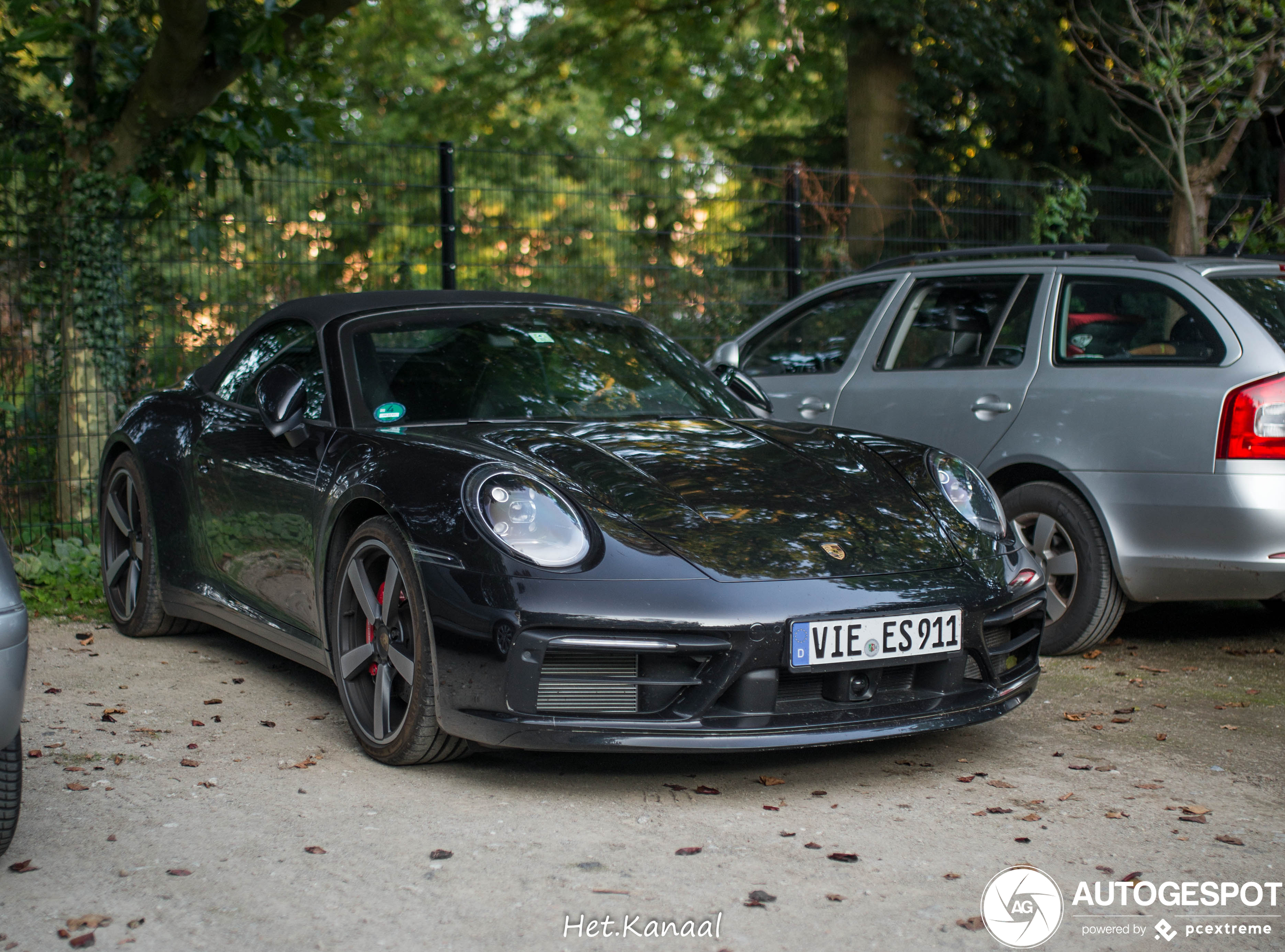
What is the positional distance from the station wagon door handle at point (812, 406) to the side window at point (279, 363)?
2.57 m

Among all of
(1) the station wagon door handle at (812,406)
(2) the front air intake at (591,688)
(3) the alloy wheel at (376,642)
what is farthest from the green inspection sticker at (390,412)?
(1) the station wagon door handle at (812,406)

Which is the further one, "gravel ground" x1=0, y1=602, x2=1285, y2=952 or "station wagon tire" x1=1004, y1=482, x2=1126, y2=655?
"station wagon tire" x1=1004, y1=482, x2=1126, y2=655

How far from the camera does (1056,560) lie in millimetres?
5434

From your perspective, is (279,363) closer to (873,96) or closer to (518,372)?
(518,372)

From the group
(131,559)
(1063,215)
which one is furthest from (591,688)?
(1063,215)

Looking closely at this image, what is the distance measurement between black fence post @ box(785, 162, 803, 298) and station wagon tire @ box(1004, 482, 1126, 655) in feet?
16.5

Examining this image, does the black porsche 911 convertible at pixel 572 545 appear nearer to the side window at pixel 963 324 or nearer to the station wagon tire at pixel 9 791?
the station wagon tire at pixel 9 791

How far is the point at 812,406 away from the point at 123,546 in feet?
10.3

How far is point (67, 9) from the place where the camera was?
791 cm

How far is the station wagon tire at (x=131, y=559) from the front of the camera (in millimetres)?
5535

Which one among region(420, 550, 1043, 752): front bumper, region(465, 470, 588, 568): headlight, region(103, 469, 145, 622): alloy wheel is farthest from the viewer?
region(103, 469, 145, 622): alloy wheel

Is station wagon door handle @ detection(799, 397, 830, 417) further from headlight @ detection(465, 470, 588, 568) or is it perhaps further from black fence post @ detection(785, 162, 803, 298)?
black fence post @ detection(785, 162, 803, 298)

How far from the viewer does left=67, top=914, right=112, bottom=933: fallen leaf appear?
2768 millimetres

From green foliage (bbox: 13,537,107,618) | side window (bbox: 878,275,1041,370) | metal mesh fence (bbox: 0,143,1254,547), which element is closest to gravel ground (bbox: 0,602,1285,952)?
green foliage (bbox: 13,537,107,618)
